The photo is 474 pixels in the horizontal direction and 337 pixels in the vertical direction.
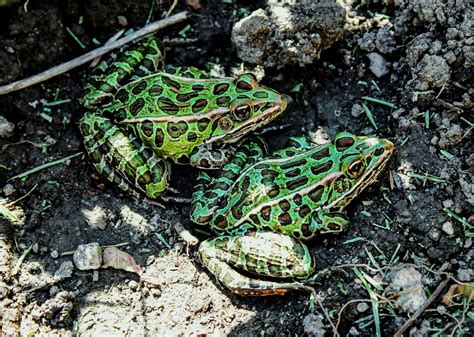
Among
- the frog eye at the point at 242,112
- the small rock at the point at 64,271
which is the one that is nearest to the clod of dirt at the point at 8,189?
the small rock at the point at 64,271

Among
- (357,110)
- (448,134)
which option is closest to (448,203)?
(448,134)

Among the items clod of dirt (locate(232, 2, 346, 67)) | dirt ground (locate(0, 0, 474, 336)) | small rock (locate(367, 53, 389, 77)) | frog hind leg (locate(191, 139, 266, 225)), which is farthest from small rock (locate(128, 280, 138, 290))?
small rock (locate(367, 53, 389, 77))

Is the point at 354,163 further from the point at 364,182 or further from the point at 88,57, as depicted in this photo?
the point at 88,57

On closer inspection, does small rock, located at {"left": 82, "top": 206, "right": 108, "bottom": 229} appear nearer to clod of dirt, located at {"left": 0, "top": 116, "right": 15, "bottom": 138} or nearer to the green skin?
the green skin

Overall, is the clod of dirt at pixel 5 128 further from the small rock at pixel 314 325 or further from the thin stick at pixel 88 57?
the small rock at pixel 314 325

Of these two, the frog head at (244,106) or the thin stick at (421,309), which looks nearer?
the thin stick at (421,309)
